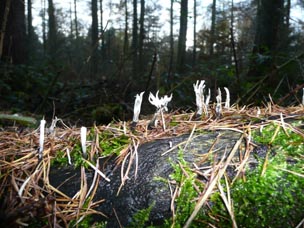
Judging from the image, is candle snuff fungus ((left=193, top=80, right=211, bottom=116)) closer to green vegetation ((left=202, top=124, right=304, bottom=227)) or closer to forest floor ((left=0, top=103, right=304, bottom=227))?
forest floor ((left=0, top=103, right=304, bottom=227))

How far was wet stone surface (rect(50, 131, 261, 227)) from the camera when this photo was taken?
0.98m

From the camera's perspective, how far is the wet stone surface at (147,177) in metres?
0.98

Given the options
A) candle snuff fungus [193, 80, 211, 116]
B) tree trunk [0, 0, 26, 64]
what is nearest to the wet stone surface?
candle snuff fungus [193, 80, 211, 116]

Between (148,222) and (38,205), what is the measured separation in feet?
1.25

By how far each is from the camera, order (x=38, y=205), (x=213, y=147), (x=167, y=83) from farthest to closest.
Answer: (x=167, y=83) → (x=213, y=147) → (x=38, y=205)

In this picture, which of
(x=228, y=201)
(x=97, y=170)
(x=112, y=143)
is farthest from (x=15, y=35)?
(x=228, y=201)

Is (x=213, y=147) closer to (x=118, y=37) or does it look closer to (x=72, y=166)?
(x=72, y=166)

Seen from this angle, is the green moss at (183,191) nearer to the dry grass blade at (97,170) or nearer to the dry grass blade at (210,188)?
the dry grass blade at (210,188)

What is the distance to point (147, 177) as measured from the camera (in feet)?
3.50

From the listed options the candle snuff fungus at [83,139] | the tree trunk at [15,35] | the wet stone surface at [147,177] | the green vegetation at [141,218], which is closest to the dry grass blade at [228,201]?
the wet stone surface at [147,177]

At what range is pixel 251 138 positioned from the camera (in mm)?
1171

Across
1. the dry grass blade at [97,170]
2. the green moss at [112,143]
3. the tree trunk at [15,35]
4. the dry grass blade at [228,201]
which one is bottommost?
the dry grass blade at [228,201]

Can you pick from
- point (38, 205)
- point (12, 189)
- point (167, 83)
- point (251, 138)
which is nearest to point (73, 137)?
point (12, 189)

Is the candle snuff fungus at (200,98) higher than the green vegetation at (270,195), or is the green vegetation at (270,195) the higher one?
the candle snuff fungus at (200,98)
